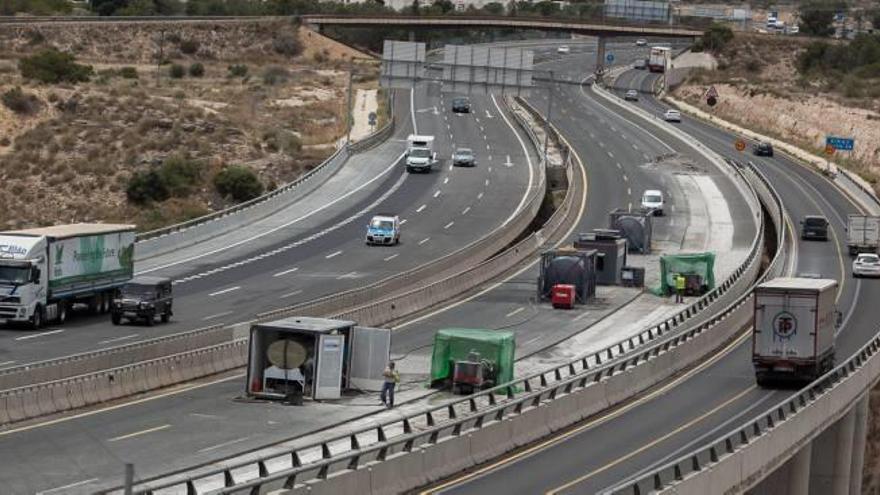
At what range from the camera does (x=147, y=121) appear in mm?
130500

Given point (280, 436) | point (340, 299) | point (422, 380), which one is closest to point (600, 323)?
point (340, 299)

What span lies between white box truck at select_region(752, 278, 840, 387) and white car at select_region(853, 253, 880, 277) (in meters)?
34.7

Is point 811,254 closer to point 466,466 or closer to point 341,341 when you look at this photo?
point 341,341

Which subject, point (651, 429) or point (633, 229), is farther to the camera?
point (633, 229)

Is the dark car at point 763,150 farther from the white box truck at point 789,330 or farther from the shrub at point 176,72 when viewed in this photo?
the white box truck at point 789,330

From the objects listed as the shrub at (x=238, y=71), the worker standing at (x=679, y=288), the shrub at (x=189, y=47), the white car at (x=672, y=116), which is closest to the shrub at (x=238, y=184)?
the worker standing at (x=679, y=288)

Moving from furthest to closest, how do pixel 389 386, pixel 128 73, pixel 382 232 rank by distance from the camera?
1. pixel 128 73
2. pixel 382 232
3. pixel 389 386

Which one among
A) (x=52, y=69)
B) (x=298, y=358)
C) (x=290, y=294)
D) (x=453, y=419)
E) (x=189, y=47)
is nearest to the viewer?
(x=453, y=419)

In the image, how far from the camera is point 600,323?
72250mm

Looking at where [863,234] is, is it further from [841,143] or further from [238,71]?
[238,71]

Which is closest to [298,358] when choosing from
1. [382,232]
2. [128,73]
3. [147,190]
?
[382,232]

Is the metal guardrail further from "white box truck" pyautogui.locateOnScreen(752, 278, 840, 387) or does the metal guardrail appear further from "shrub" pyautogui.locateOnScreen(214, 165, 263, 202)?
"shrub" pyautogui.locateOnScreen(214, 165, 263, 202)

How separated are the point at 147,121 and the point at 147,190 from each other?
18197mm

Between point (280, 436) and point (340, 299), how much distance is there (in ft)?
76.8
